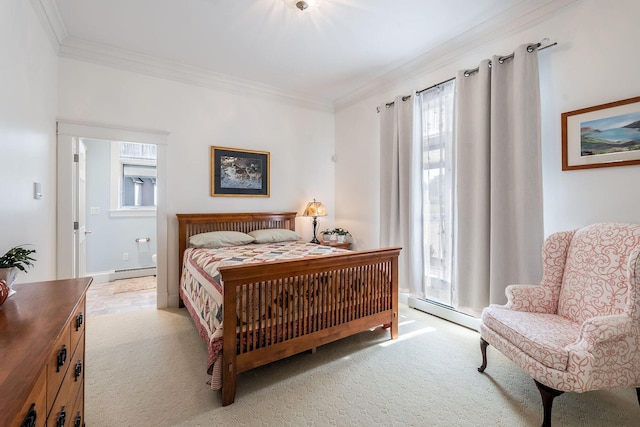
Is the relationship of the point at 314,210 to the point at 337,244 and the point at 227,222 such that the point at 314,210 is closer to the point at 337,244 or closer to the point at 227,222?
the point at 337,244

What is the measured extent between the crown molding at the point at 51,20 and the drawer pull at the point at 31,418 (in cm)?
286

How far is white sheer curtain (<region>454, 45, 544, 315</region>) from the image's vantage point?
2365 millimetres

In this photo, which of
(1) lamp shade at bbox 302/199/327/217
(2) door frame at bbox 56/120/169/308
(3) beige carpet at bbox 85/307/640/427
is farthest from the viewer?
(1) lamp shade at bbox 302/199/327/217

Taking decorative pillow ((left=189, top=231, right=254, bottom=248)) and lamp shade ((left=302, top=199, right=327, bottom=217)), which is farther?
lamp shade ((left=302, top=199, right=327, bottom=217))

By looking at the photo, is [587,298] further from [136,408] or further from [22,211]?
[22,211]

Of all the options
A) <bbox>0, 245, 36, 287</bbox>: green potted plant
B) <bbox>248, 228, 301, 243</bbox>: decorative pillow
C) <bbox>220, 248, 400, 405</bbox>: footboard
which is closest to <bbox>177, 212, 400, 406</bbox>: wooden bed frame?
<bbox>220, 248, 400, 405</bbox>: footboard

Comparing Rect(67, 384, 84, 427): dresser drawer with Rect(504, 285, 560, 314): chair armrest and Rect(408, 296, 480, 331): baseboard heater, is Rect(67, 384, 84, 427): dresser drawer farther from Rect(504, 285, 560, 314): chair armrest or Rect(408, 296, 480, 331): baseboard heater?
Rect(408, 296, 480, 331): baseboard heater

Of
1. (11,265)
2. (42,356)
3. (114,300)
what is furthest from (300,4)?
(114,300)

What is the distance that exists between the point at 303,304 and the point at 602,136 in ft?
8.16

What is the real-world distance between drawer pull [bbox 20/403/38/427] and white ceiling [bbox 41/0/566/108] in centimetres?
280

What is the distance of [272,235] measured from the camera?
12.4 ft

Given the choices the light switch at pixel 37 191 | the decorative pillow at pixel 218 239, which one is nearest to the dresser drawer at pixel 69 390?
the light switch at pixel 37 191

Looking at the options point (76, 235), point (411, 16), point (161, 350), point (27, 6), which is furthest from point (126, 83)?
point (411, 16)

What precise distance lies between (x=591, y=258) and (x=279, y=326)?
214 cm
